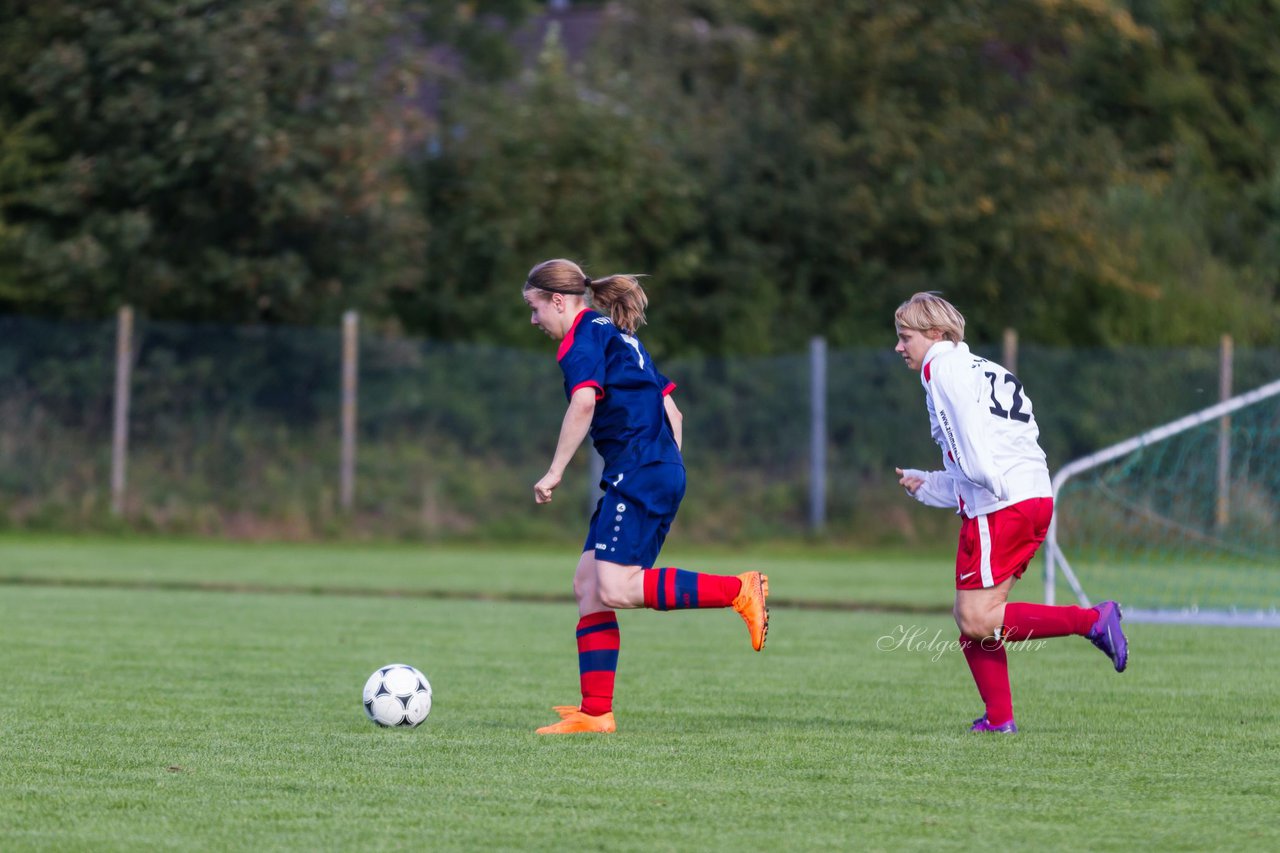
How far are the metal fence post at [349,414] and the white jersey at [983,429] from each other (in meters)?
14.2

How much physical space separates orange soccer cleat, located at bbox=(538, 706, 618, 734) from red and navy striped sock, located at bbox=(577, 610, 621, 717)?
0.11 ft

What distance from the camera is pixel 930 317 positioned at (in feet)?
21.7

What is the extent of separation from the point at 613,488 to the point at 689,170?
1873cm

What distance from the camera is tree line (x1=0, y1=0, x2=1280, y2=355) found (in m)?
20.7

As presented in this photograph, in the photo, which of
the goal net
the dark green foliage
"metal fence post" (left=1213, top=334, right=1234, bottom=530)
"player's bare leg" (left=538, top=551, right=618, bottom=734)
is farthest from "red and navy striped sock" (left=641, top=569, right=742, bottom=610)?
the dark green foliage

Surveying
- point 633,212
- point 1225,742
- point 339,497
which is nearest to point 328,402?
point 339,497

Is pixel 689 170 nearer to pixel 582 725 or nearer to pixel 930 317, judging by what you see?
pixel 930 317

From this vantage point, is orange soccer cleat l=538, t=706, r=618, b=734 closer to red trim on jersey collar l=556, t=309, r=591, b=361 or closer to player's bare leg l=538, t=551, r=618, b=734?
player's bare leg l=538, t=551, r=618, b=734

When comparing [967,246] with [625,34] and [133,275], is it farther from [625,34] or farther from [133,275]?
[133,275]

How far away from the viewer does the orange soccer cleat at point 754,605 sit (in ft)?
21.5

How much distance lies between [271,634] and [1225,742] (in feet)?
18.8

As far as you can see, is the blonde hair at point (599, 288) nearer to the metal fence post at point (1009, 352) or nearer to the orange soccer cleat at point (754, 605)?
the orange soccer cleat at point (754, 605)

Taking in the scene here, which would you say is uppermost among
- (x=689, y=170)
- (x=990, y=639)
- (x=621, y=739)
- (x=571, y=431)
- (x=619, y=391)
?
(x=689, y=170)

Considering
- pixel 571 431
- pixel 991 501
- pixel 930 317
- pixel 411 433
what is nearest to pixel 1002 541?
pixel 991 501
